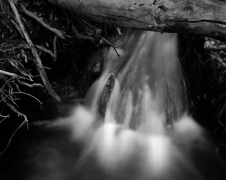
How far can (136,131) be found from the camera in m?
3.34

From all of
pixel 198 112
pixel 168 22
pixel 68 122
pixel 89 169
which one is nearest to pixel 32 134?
pixel 68 122

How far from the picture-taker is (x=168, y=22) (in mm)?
1945

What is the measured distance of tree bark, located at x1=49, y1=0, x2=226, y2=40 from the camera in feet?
6.05

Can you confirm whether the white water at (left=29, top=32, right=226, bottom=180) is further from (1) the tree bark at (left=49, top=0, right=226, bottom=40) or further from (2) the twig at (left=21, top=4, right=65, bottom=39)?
(1) the tree bark at (left=49, top=0, right=226, bottom=40)

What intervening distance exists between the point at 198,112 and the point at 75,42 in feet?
8.75

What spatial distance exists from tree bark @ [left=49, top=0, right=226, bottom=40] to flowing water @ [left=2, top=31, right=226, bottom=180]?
1481mm

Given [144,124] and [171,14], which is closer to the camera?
[171,14]

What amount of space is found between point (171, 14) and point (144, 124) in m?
2.03

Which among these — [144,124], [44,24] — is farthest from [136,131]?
[44,24]

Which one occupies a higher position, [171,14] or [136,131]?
[171,14]

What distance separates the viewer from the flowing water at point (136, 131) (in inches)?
109

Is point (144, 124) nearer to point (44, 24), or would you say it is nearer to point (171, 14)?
point (171, 14)

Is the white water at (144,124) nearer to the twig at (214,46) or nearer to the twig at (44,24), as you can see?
the twig at (214,46)

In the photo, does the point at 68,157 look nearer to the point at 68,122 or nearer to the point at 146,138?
the point at 68,122
